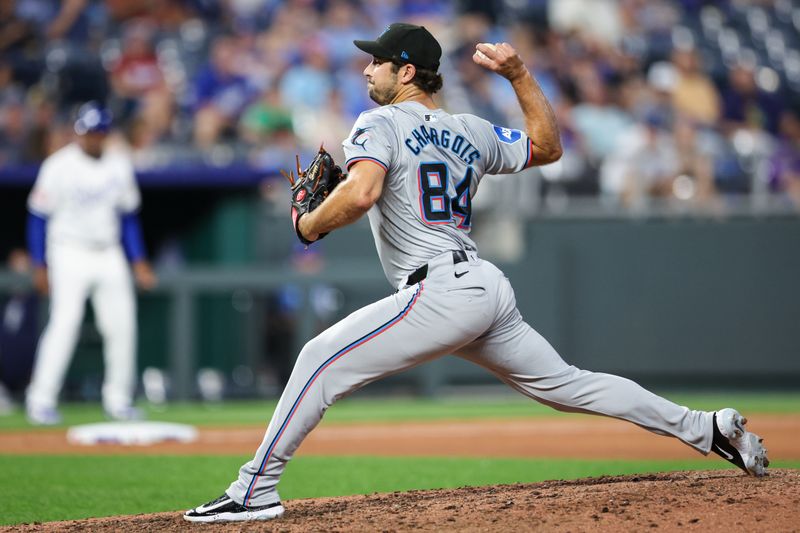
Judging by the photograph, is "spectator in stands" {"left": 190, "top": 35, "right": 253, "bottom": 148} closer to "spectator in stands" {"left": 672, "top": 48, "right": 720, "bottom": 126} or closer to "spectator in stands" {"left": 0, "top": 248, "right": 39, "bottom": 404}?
"spectator in stands" {"left": 0, "top": 248, "right": 39, "bottom": 404}

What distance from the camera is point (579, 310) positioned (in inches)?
438

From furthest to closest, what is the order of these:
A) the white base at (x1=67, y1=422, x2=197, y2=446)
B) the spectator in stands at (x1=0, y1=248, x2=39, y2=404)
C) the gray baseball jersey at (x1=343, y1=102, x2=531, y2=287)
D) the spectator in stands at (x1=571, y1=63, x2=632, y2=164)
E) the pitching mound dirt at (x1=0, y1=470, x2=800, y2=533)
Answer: the spectator in stands at (x1=571, y1=63, x2=632, y2=164)
the spectator in stands at (x1=0, y1=248, x2=39, y2=404)
the white base at (x1=67, y1=422, x2=197, y2=446)
the gray baseball jersey at (x1=343, y1=102, x2=531, y2=287)
the pitching mound dirt at (x1=0, y1=470, x2=800, y2=533)

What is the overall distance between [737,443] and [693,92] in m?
9.59

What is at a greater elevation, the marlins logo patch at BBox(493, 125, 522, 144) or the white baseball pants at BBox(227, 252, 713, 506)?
the marlins logo patch at BBox(493, 125, 522, 144)

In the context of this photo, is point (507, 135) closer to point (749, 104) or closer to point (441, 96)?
point (441, 96)

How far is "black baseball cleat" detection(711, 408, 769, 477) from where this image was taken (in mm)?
4152

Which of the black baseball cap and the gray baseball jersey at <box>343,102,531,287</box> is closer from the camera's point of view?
the gray baseball jersey at <box>343,102,531,287</box>

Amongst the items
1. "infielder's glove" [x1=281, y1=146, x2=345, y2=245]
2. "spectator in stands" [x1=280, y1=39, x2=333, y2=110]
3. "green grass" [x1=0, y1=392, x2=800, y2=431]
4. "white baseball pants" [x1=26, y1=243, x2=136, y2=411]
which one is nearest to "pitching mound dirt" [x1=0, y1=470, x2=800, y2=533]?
"infielder's glove" [x1=281, y1=146, x2=345, y2=245]

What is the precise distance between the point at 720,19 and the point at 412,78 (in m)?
12.7

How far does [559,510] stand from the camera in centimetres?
375

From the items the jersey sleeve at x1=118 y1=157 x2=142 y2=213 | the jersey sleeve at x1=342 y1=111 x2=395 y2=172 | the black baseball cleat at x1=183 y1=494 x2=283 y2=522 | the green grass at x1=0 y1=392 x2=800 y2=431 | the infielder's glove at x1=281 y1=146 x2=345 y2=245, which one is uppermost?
the jersey sleeve at x1=118 y1=157 x2=142 y2=213

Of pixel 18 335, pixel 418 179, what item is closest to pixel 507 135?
pixel 418 179

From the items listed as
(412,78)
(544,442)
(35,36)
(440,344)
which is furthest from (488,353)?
(35,36)

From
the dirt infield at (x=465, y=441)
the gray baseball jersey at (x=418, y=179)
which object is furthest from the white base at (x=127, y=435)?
the gray baseball jersey at (x=418, y=179)
